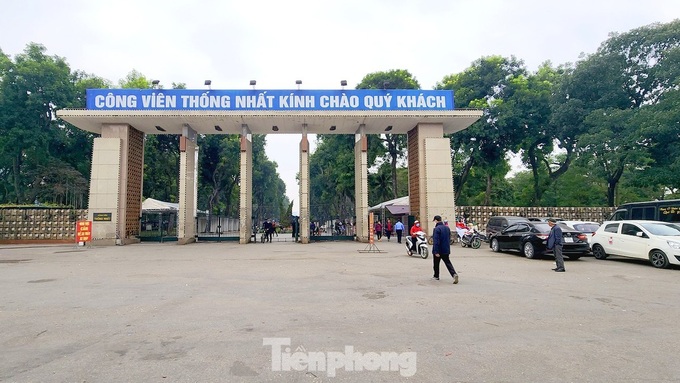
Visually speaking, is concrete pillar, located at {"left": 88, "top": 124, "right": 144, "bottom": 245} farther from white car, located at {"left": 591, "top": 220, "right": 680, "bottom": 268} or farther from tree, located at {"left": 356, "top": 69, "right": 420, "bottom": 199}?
white car, located at {"left": 591, "top": 220, "right": 680, "bottom": 268}

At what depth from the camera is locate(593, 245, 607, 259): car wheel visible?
14633 mm

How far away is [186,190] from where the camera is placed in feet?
74.0

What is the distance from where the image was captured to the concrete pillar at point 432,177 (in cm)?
2211

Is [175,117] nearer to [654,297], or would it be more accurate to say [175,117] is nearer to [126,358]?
[126,358]

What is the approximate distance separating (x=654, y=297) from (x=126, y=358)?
30.2ft

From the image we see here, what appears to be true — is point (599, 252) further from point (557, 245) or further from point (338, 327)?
point (338, 327)

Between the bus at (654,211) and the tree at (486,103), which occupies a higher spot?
the tree at (486,103)

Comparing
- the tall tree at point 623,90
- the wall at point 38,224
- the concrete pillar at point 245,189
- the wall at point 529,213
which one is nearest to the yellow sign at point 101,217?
the wall at point 38,224

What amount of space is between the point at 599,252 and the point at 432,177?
9.40 meters

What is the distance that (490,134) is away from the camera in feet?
96.5

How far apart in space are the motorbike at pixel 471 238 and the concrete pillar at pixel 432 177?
201 centimetres

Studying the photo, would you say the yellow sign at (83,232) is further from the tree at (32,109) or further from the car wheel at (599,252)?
the car wheel at (599,252)

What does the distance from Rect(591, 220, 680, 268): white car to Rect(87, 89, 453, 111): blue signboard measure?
10.9 m

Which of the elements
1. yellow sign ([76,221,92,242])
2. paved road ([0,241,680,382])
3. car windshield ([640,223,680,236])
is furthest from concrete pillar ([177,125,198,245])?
car windshield ([640,223,680,236])
